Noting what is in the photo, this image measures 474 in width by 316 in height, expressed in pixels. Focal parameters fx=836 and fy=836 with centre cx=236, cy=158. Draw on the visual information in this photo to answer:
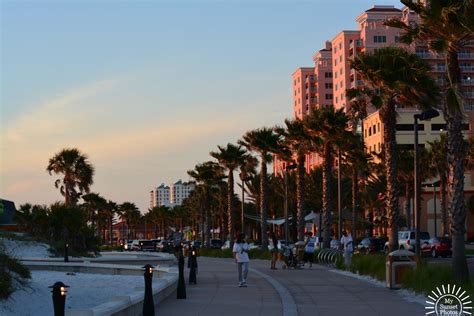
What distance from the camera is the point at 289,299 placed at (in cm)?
2034

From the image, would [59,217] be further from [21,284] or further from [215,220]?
[215,220]

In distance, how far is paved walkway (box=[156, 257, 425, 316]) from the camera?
1747 cm

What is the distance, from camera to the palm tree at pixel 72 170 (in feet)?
224

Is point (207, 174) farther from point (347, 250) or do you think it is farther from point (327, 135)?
point (347, 250)

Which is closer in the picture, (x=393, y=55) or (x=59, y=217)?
(x=393, y=55)

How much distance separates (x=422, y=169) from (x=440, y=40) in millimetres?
55909

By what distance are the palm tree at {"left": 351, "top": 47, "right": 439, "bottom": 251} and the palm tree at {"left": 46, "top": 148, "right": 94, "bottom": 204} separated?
38734mm

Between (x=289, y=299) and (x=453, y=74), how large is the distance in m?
7.38

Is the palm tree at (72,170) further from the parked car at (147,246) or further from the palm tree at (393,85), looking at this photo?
the palm tree at (393,85)

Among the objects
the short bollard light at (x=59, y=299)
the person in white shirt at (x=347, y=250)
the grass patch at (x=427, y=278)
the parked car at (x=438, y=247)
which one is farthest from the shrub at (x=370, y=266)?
the parked car at (x=438, y=247)

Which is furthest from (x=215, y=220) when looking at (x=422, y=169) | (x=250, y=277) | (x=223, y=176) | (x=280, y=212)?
(x=250, y=277)

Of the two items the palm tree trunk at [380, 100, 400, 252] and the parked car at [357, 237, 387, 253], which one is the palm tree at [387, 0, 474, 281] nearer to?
the palm tree trunk at [380, 100, 400, 252]

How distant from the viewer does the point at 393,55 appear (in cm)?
2983

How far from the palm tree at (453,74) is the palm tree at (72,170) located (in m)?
49.0
